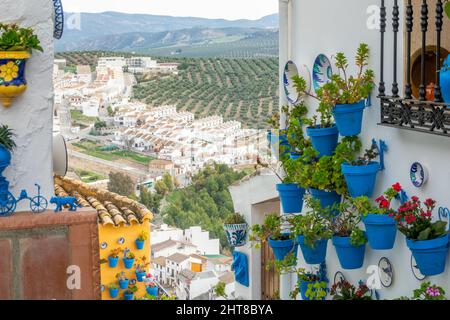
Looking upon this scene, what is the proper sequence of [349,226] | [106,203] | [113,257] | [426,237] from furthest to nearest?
[106,203] < [113,257] < [349,226] < [426,237]

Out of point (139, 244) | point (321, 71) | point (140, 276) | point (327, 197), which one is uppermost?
point (321, 71)

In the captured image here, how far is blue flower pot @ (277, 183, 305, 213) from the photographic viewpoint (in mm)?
4434

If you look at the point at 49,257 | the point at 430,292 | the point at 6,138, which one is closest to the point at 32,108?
the point at 6,138

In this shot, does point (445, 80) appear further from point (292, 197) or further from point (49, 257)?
point (292, 197)

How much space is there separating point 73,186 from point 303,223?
4.35m

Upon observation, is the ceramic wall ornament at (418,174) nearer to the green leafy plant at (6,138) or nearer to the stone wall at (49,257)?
the stone wall at (49,257)

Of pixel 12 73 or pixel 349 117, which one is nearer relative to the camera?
pixel 12 73

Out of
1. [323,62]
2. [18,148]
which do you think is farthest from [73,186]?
[18,148]

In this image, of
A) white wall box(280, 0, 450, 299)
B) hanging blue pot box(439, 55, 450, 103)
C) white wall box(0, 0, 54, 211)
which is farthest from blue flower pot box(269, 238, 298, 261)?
hanging blue pot box(439, 55, 450, 103)

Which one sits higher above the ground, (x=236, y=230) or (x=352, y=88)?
(x=352, y=88)

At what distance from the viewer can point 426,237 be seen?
9.70 ft

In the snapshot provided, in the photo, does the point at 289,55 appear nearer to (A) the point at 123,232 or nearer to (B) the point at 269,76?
(B) the point at 269,76

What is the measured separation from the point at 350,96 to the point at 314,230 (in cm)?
69

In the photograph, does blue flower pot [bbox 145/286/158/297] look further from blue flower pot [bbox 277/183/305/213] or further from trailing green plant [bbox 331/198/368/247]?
trailing green plant [bbox 331/198/368/247]
